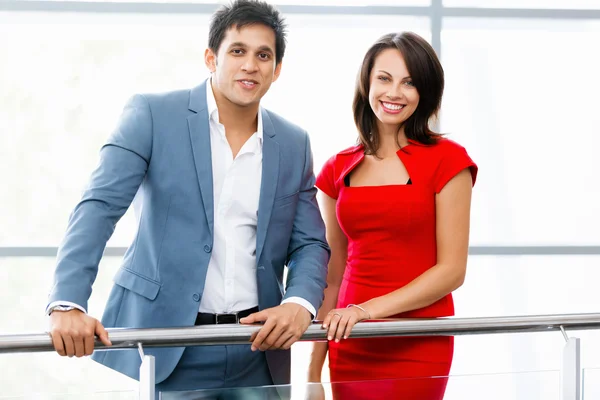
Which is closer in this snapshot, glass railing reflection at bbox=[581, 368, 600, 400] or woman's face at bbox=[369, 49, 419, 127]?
glass railing reflection at bbox=[581, 368, 600, 400]

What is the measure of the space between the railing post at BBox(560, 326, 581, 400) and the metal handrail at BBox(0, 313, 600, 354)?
0.23 feet

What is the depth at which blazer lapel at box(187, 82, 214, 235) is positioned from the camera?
6.25ft

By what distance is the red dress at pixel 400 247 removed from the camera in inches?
85.9

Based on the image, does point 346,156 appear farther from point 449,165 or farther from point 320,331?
point 320,331

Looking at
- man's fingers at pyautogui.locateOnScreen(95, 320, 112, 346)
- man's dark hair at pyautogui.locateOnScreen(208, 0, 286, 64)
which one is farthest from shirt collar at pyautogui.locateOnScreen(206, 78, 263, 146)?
man's fingers at pyautogui.locateOnScreen(95, 320, 112, 346)

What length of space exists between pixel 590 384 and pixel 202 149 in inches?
44.3

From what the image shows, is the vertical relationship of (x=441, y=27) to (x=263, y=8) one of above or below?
A: above

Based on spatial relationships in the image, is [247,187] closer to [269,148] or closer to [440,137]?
[269,148]

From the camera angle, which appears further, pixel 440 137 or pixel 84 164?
pixel 84 164

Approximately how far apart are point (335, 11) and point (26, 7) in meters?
1.74

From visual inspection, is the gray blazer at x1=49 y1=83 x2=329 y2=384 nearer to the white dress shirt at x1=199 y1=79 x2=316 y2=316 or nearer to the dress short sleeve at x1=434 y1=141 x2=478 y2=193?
the white dress shirt at x1=199 y1=79 x2=316 y2=316

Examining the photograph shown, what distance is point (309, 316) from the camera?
1829 mm

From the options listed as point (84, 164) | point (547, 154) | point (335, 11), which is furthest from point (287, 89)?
point (547, 154)

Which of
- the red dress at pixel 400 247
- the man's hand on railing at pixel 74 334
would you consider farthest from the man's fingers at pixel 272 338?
the red dress at pixel 400 247
